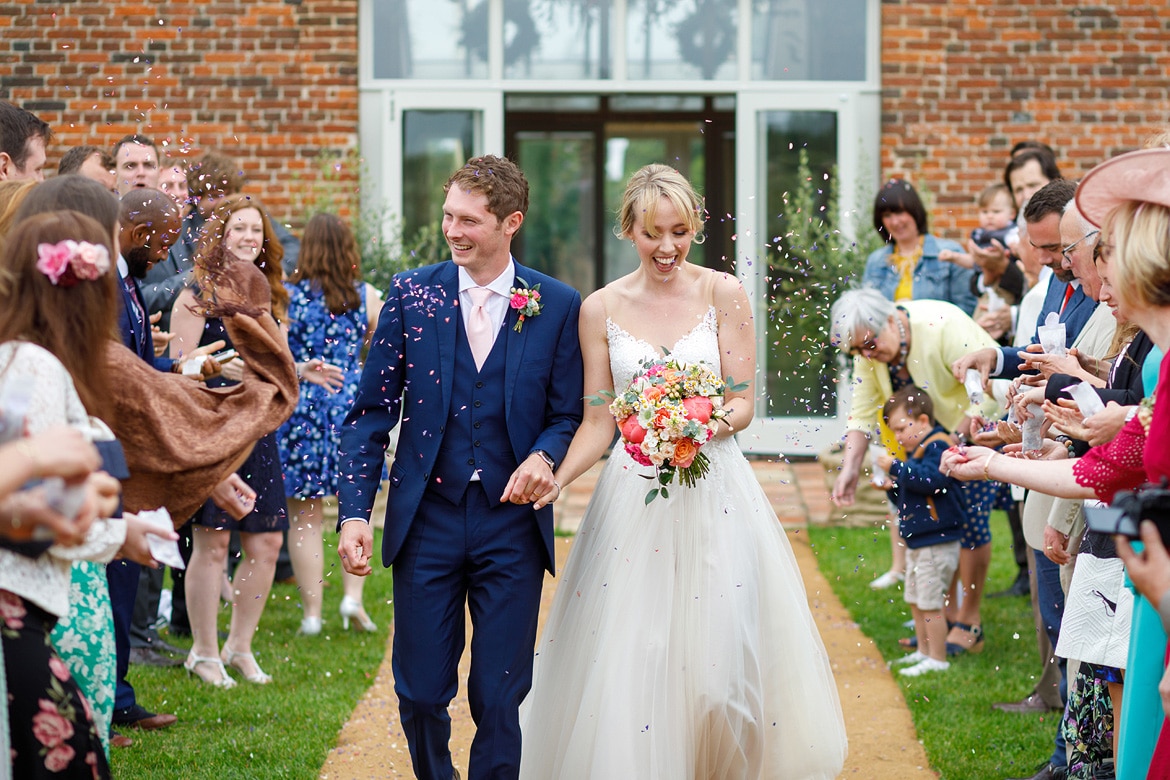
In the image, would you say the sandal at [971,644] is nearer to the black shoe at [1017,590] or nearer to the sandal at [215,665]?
the black shoe at [1017,590]

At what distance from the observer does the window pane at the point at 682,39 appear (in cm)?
1169

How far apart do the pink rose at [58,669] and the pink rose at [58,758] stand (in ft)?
0.48

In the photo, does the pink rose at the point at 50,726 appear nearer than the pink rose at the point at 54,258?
Yes

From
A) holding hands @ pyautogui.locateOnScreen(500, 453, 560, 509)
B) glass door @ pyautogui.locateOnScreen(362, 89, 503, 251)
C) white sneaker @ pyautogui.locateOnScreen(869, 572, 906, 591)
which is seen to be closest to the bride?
holding hands @ pyautogui.locateOnScreen(500, 453, 560, 509)

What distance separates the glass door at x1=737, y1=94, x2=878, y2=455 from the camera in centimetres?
1116

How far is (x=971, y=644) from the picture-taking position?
672 centimetres

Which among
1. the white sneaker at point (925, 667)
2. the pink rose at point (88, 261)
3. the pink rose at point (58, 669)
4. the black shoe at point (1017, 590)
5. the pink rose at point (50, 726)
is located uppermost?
the pink rose at point (88, 261)

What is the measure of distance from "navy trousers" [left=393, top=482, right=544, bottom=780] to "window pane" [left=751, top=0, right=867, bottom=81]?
8436mm

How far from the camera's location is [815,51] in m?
11.6

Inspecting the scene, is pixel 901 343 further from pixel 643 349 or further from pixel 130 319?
pixel 130 319

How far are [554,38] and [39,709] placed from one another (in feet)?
32.3

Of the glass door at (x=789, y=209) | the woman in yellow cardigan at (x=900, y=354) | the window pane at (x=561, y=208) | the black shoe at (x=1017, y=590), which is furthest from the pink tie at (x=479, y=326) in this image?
the window pane at (x=561, y=208)

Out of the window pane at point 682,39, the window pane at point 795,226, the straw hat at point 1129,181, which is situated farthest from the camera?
the window pane at point 682,39

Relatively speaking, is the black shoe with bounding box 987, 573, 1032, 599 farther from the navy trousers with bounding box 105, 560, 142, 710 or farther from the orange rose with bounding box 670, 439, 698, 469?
the navy trousers with bounding box 105, 560, 142, 710
